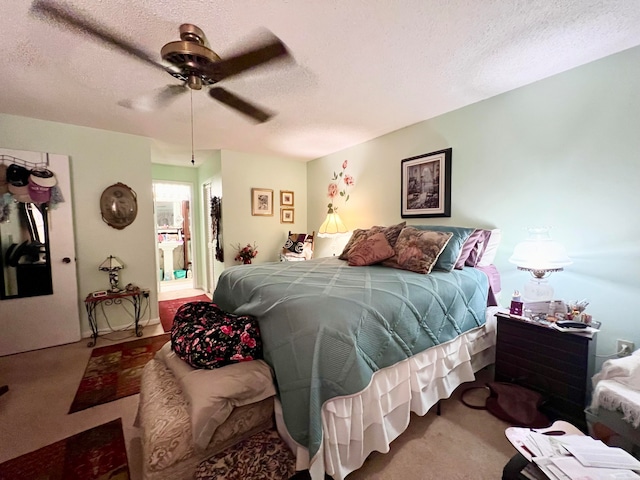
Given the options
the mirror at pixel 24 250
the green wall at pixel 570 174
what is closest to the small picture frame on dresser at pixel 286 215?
the green wall at pixel 570 174

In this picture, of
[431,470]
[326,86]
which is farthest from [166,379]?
[326,86]

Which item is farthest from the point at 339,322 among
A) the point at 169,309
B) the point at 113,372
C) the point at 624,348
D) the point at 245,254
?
the point at 169,309

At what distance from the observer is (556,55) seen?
5.95 ft

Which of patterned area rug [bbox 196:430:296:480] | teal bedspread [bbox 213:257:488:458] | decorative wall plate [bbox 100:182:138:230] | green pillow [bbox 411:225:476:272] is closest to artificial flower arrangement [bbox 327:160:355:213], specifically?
green pillow [bbox 411:225:476:272]

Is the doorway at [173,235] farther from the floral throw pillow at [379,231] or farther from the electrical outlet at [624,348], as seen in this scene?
the electrical outlet at [624,348]

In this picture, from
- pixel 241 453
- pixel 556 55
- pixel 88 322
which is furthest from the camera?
pixel 88 322

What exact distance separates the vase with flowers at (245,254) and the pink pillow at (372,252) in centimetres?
205

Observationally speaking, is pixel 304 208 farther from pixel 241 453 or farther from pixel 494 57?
pixel 241 453

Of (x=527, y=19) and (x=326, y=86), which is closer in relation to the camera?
(x=527, y=19)

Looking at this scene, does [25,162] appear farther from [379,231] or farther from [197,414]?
[379,231]

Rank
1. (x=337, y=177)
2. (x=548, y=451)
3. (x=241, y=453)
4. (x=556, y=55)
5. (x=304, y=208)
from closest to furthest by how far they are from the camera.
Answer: (x=548, y=451) < (x=241, y=453) < (x=556, y=55) < (x=337, y=177) < (x=304, y=208)

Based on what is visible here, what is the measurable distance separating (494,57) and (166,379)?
2.91 m

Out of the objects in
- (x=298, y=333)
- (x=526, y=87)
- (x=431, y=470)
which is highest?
(x=526, y=87)

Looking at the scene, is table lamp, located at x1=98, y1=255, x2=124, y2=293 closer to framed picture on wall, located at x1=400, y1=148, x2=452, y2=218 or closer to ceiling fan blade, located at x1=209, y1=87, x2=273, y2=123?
ceiling fan blade, located at x1=209, y1=87, x2=273, y2=123
